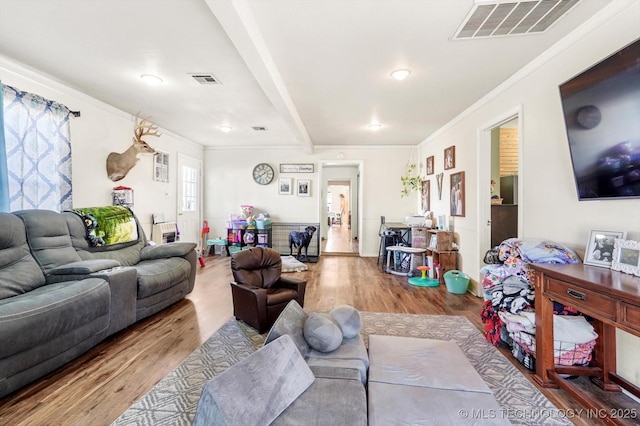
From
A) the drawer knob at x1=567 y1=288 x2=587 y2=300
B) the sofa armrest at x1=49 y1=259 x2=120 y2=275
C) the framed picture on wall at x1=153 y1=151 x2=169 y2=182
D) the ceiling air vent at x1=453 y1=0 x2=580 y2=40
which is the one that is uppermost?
the ceiling air vent at x1=453 y1=0 x2=580 y2=40

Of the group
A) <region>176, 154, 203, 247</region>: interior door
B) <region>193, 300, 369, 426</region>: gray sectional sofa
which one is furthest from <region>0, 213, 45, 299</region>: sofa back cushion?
<region>176, 154, 203, 247</region>: interior door

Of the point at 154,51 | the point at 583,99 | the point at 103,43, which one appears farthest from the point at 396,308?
the point at 103,43

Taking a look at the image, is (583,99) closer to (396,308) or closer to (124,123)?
(396,308)

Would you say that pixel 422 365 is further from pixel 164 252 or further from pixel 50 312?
pixel 164 252

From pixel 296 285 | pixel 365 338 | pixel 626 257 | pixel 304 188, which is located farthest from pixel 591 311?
pixel 304 188

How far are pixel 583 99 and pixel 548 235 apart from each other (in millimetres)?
1197

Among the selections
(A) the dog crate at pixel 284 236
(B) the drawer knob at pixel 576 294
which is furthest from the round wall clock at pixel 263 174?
(B) the drawer knob at pixel 576 294

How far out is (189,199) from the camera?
678 cm

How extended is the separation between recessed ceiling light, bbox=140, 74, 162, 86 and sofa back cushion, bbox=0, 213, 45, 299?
6.11 feet

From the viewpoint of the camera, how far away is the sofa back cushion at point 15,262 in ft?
7.79

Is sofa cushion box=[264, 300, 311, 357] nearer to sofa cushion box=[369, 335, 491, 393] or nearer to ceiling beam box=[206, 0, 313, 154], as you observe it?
sofa cushion box=[369, 335, 491, 393]

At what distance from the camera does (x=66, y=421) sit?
1686 mm

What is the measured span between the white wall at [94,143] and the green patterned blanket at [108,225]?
0.56m

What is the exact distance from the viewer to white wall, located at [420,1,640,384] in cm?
199
